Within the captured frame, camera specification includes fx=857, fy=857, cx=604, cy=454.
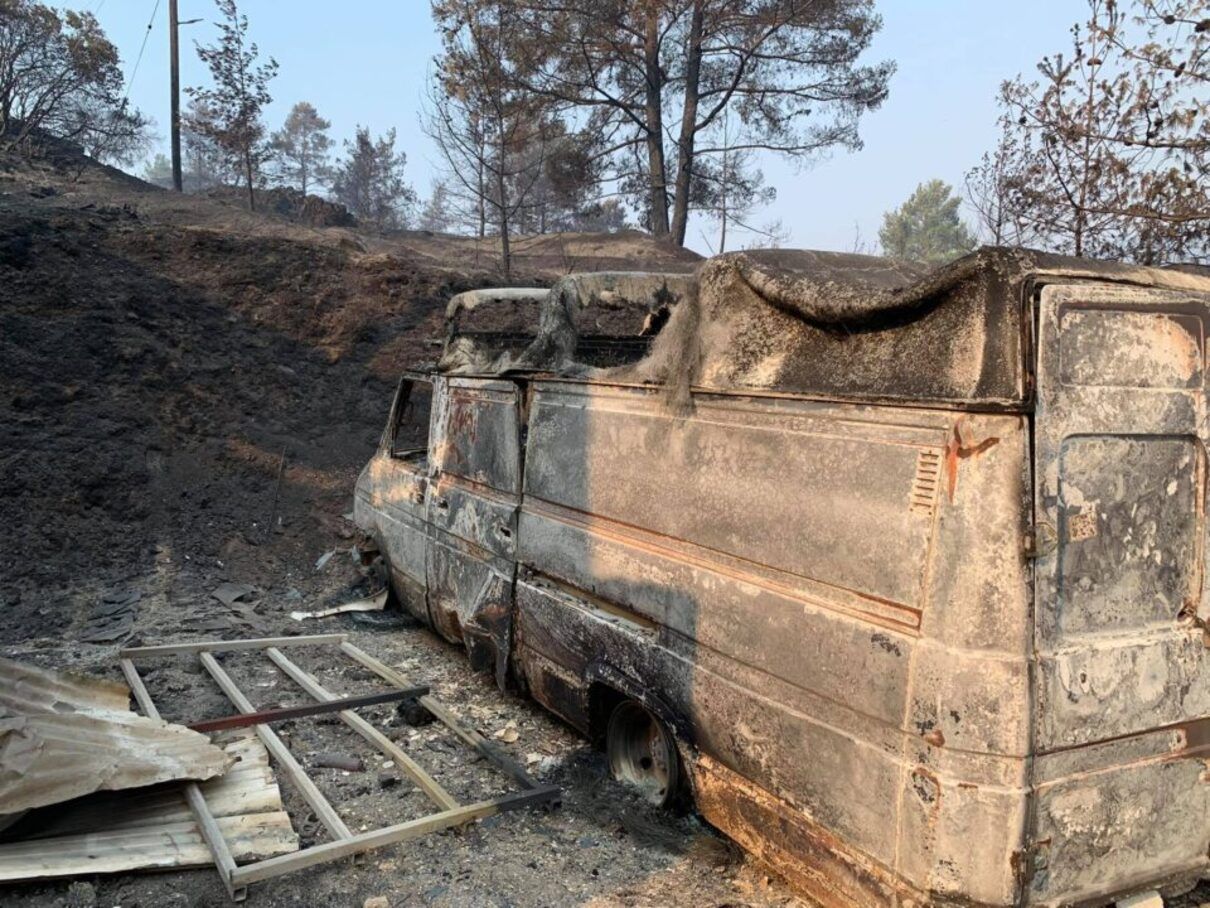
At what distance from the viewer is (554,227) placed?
105 feet

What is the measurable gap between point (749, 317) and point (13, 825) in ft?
11.4

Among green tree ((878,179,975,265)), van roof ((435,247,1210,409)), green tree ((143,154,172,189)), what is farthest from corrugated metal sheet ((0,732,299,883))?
green tree ((143,154,172,189))

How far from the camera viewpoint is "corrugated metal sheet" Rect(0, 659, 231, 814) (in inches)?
130

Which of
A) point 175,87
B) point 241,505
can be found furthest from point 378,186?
point 241,505

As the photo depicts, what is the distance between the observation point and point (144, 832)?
11.4 feet

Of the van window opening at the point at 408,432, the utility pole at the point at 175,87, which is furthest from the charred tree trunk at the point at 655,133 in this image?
the van window opening at the point at 408,432

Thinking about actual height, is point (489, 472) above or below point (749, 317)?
below

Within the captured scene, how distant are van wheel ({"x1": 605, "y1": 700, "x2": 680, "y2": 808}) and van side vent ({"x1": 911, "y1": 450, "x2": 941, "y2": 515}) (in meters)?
1.69

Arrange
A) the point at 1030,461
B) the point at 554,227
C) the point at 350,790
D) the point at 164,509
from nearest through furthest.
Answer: the point at 1030,461 < the point at 350,790 < the point at 164,509 < the point at 554,227

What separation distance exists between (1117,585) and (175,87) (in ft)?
77.9

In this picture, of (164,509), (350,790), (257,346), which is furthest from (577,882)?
(257,346)

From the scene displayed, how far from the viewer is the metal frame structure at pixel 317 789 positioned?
3.29m

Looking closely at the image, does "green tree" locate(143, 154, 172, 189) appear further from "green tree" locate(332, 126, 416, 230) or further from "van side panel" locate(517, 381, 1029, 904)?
"van side panel" locate(517, 381, 1029, 904)

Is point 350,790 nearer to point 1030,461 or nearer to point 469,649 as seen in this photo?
point 469,649
